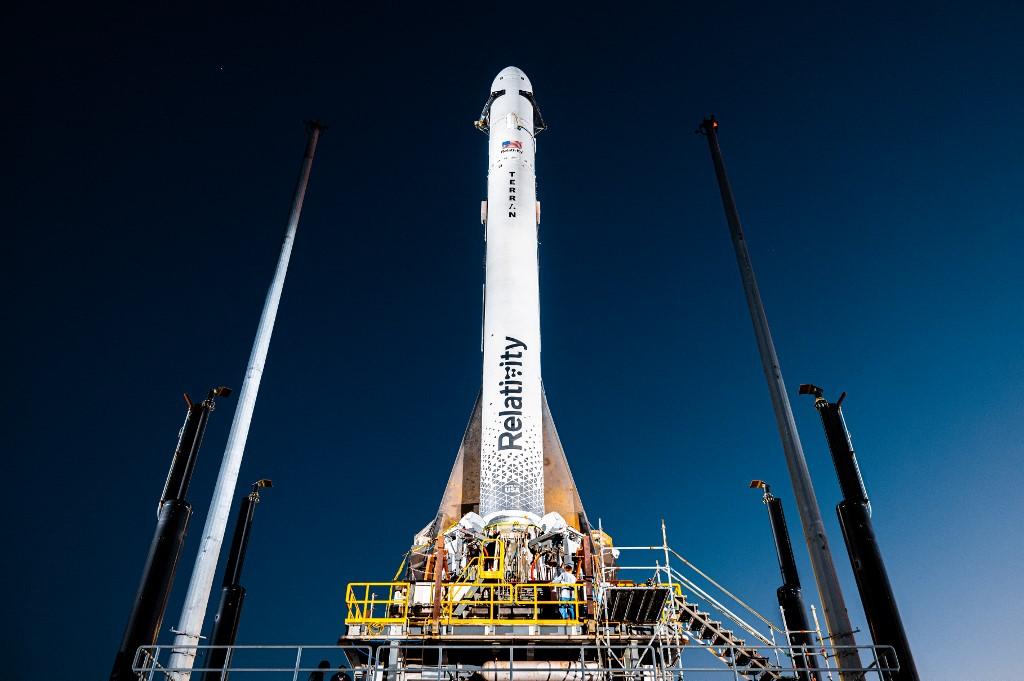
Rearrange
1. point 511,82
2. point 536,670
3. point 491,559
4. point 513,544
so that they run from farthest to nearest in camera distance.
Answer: point 511,82
point 513,544
point 491,559
point 536,670

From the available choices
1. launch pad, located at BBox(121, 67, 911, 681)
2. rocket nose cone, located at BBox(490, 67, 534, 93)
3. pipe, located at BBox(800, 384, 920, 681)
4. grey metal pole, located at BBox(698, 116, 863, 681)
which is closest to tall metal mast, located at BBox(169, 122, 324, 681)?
launch pad, located at BBox(121, 67, 911, 681)

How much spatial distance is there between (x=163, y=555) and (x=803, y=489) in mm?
14291

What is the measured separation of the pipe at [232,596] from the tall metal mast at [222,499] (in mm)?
1748

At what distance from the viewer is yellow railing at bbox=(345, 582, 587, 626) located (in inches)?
541

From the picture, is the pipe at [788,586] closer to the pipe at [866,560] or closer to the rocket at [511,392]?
the rocket at [511,392]

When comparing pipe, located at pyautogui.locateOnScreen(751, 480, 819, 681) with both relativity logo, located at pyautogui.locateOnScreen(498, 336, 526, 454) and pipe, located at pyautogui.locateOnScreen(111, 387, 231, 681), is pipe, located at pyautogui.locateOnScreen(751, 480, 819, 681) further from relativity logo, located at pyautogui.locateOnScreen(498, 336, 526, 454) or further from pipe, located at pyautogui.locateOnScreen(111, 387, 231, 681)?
pipe, located at pyautogui.locateOnScreen(111, 387, 231, 681)

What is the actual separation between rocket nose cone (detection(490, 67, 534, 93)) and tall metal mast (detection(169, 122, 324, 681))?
10.6 meters

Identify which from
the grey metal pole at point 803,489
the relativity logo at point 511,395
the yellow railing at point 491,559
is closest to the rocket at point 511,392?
the relativity logo at point 511,395

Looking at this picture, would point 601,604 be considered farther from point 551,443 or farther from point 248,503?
point 248,503

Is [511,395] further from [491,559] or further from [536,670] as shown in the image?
[536,670]

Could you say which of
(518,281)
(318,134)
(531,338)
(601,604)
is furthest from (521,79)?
(601,604)

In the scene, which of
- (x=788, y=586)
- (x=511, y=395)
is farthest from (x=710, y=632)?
(x=511, y=395)

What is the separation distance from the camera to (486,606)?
15219mm

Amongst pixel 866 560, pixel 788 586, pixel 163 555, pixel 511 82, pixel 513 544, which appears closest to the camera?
pixel 163 555
